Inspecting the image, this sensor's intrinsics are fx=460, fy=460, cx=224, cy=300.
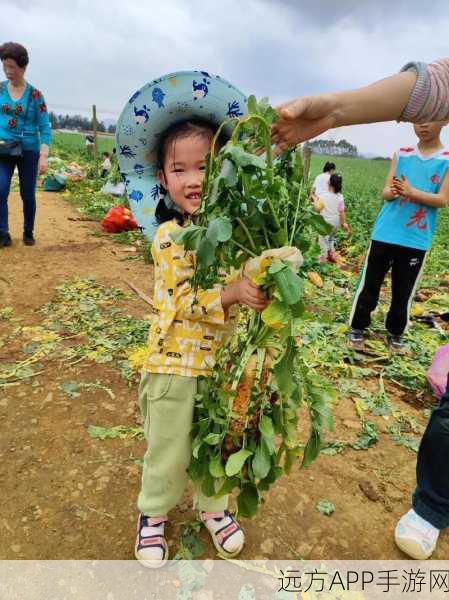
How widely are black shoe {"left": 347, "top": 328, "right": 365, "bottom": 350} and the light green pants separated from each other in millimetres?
2316

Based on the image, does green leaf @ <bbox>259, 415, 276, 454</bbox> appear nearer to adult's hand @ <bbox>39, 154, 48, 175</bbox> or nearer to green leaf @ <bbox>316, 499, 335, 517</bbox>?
green leaf @ <bbox>316, 499, 335, 517</bbox>

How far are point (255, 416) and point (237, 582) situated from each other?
2.67 ft

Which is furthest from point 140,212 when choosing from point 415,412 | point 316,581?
point 415,412

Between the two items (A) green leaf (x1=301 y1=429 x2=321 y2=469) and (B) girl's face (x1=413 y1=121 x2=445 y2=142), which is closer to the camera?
(A) green leaf (x1=301 y1=429 x2=321 y2=469)

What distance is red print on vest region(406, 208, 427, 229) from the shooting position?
10.9 ft

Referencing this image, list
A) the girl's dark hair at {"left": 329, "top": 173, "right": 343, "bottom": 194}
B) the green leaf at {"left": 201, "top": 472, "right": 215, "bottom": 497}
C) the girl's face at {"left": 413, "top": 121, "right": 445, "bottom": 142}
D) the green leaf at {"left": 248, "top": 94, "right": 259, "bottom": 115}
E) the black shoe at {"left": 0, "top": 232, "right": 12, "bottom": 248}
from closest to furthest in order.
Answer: the green leaf at {"left": 248, "top": 94, "right": 259, "bottom": 115} → the green leaf at {"left": 201, "top": 472, "right": 215, "bottom": 497} → the girl's face at {"left": 413, "top": 121, "right": 445, "bottom": 142} → the black shoe at {"left": 0, "top": 232, "right": 12, "bottom": 248} → the girl's dark hair at {"left": 329, "top": 173, "right": 343, "bottom": 194}

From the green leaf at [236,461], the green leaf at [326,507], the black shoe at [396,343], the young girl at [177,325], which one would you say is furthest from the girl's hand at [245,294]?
the black shoe at [396,343]

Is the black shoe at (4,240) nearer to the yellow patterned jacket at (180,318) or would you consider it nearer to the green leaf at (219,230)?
the yellow patterned jacket at (180,318)

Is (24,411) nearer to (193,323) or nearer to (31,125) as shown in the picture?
(193,323)

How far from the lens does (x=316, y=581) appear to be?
1.81m

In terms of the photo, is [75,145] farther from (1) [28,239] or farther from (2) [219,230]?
(2) [219,230]

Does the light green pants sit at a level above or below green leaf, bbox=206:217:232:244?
below

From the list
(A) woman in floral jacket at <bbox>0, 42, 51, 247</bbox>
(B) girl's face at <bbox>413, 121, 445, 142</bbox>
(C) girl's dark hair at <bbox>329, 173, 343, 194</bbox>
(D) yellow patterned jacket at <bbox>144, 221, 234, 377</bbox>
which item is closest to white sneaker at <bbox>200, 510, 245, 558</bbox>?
(D) yellow patterned jacket at <bbox>144, 221, 234, 377</bbox>

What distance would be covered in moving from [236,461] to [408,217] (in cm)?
261
